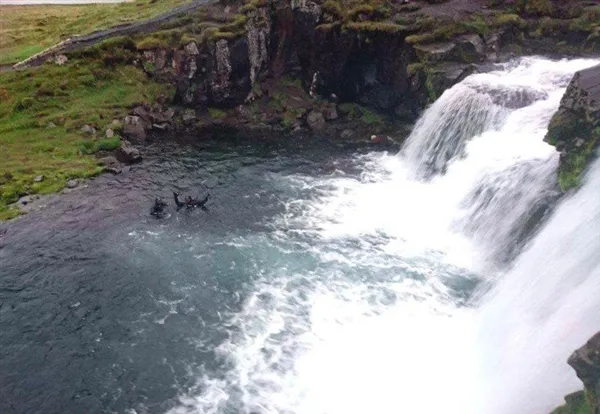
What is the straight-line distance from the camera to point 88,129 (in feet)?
156

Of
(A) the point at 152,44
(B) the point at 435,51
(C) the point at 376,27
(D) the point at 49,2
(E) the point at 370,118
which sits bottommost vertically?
(D) the point at 49,2

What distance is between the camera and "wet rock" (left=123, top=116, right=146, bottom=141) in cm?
4828

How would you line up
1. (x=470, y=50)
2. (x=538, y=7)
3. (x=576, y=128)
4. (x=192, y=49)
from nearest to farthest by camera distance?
(x=576, y=128), (x=470, y=50), (x=538, y=7), (x=192, y=49)

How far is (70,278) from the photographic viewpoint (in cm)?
3039

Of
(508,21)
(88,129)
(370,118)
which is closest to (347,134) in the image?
(370,118)

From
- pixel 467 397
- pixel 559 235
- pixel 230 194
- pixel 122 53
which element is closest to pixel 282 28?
pixel 122 53

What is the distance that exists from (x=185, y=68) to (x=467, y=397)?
4127 cm

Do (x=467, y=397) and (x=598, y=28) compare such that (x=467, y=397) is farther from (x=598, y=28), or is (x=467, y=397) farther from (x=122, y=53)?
(x=122, y=53)

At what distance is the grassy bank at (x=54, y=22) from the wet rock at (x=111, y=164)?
24377mm

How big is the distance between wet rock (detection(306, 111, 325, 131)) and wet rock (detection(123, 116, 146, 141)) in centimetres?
1589

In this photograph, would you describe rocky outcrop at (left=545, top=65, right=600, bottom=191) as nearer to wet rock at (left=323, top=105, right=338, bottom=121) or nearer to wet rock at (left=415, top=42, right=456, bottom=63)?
wet rock at (left=415, top=42, right=456, bottom=63)

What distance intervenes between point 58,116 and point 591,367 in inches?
1889

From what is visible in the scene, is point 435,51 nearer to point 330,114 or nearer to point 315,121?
point 330,114

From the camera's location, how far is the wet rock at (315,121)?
49781 mm
